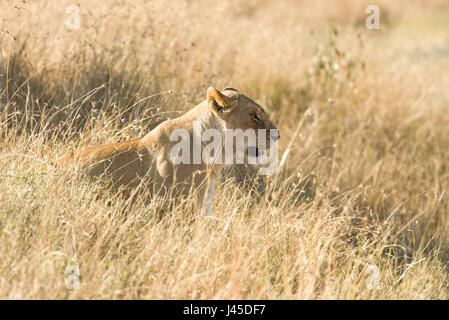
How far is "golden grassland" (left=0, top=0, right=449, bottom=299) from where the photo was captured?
3449 mm

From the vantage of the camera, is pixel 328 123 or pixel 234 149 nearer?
pixel 234 149

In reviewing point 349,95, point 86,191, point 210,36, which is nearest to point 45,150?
point 86,191

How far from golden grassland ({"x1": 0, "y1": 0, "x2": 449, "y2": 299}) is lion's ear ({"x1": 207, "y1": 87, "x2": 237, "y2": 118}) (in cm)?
62

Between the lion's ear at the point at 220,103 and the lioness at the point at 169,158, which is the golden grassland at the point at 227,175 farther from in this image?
the lion's ear at the point at 220,103

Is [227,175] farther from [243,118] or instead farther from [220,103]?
[220,103]

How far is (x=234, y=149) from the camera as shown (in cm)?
457

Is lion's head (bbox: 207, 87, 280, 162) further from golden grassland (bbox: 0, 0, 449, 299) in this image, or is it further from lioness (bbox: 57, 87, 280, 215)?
golden grassland (bbox: 0, 0, 449, 299)

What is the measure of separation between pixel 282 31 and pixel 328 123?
109 inches

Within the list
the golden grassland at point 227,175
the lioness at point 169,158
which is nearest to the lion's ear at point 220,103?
the lioness at point 169,158

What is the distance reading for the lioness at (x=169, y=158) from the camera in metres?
4.23
